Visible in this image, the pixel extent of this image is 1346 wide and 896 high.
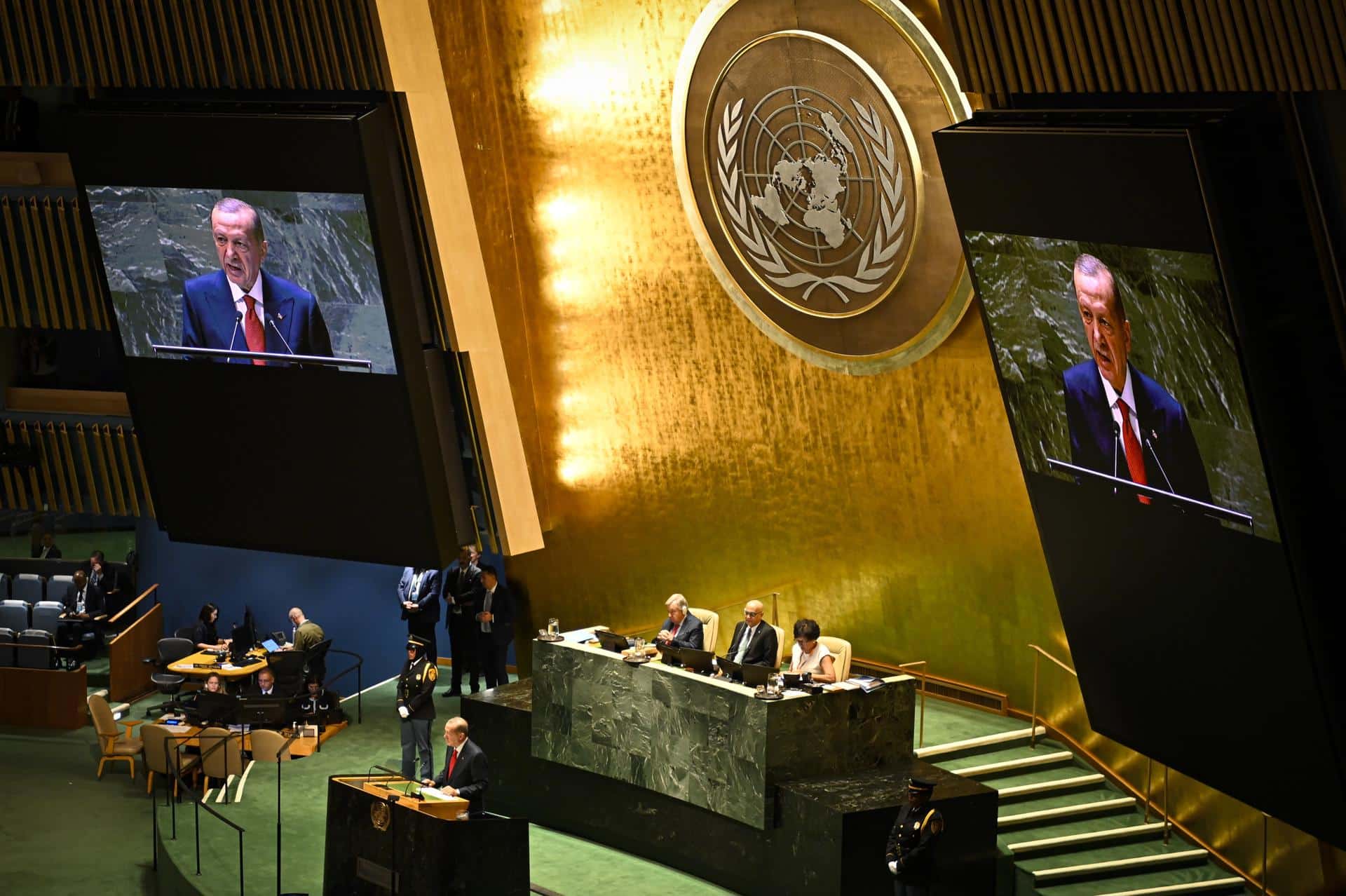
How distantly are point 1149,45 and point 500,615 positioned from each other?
768 centimetres

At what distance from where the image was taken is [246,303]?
11953mm

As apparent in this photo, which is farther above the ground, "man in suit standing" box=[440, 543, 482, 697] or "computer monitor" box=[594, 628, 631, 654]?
"man in suit standing" box=[440, 543, 482, 697]

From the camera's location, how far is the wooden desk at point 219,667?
14.1m

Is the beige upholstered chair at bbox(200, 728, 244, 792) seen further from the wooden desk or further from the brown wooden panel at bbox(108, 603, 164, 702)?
the brown wooden panel at bbox(108, 603, 164, 702)

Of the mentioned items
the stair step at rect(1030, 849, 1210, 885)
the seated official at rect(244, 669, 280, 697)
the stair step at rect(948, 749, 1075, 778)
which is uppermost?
the seated official at rect(244, 669, 280, 697)

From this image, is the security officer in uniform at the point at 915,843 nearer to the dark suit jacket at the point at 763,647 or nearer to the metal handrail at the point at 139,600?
the dark suit jacket at the point at 763,647

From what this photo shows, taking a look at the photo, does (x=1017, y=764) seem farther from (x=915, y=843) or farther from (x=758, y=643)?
(x=915, y=843)

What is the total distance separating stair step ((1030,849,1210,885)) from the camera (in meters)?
9.84

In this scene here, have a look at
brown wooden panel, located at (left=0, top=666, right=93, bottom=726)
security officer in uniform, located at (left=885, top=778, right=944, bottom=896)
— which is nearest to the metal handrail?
brown wooden panel, located at (left=0, top=666, right=93, bottom=726)

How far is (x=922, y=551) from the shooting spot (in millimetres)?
11820

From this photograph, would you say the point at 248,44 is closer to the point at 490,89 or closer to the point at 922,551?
the point at 490,89

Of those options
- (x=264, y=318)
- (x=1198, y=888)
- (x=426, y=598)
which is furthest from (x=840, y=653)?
(x=264, y=318)

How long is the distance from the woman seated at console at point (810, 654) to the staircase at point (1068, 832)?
1.33 m

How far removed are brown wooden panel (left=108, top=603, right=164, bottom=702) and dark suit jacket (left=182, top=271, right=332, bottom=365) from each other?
4.14 m
